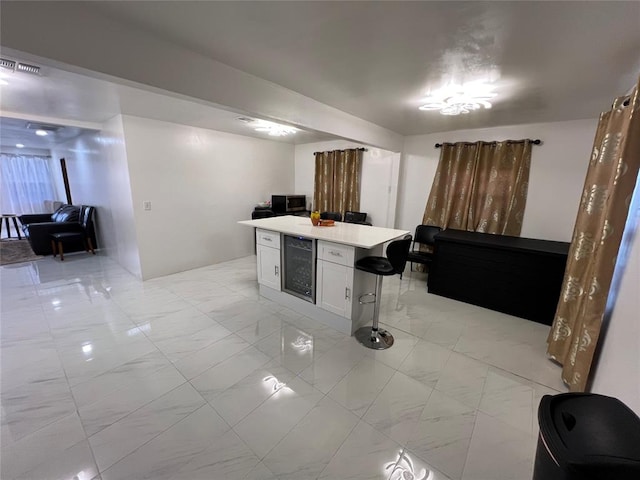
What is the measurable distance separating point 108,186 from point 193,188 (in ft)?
4.53

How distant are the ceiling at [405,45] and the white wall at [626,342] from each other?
998 mm

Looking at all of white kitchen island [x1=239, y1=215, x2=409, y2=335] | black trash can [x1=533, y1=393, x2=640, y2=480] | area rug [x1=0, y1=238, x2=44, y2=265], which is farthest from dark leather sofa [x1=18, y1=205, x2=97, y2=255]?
black trash can [x1=533, y1=393, x2=640, y2=480]

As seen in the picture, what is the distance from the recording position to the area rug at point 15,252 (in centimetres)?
454

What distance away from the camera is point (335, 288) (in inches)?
99.8

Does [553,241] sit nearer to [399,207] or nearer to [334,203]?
[399,207]

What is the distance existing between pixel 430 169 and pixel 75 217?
6782 millimetres

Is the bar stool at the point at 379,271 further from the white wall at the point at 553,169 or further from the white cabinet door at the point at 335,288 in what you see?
the white wall at the point at 553,169

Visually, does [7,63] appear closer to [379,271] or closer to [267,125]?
[267,125]

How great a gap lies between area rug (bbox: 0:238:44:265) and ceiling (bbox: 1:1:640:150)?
347 cm

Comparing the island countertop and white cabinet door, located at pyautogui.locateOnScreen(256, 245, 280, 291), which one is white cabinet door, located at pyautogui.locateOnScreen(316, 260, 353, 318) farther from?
white cabinet door, located at pyautogui.locateOnScreen(256, 245, 280, 291)

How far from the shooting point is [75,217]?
16.6 ft

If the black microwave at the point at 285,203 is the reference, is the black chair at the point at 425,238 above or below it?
below

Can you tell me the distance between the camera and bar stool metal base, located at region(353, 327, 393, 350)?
2348mm

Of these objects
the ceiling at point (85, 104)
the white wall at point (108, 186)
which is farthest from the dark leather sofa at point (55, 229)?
the ceiling at point (85, 104)
